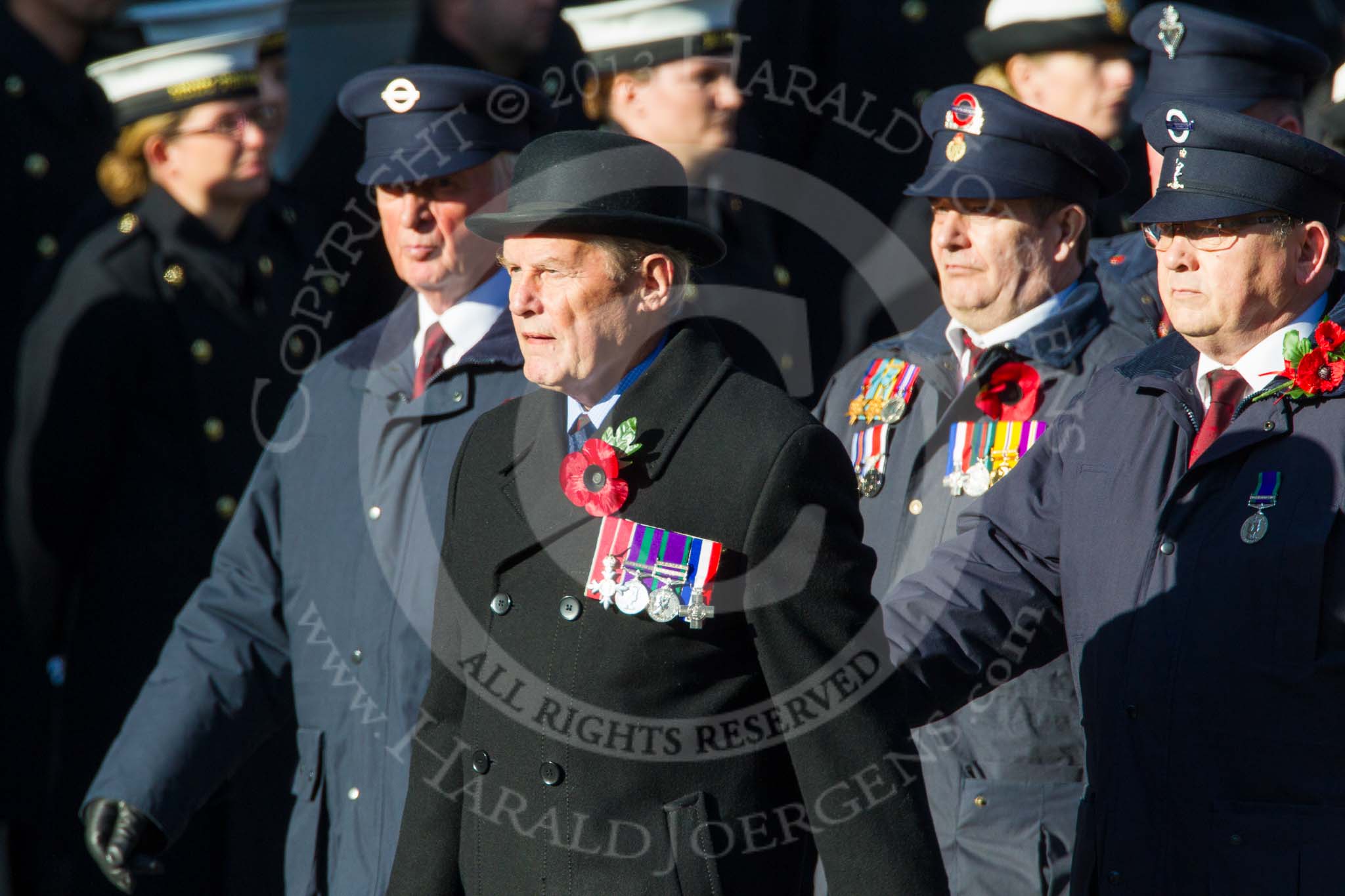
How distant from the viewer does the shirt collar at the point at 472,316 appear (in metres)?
4.11

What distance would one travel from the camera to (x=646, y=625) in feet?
9.47

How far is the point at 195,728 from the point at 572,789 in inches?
53.2

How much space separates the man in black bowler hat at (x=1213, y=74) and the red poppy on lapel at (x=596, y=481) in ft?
6.28

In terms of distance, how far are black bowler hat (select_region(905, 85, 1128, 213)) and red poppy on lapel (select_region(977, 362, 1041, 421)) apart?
391 mm

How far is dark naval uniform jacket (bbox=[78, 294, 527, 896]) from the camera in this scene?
3.87 m

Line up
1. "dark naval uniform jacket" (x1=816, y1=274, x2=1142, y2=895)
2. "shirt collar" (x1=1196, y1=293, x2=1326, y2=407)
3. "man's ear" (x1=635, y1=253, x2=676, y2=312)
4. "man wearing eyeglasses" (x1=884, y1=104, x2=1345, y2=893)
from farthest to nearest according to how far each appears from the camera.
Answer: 1. "dark naval uniform jacket" (x1=816, y1=274, x2=1142, y2=895)
2. "shirt collar" (x1=1196, y1=293, x2=1326, y2=407)
3. "man's ear" (x1=635, y1=253, x2=676, y2=312)
4. "man wearing eyeglasses" (x1=884, y1=104, x2=1345, y2=893)

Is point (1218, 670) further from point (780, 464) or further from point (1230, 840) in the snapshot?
point (780, 464)

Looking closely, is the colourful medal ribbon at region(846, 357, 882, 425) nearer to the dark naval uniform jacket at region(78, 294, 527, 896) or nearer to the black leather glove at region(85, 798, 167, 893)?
the dark naval uniform jacket at region(78, 294, 527, 896)

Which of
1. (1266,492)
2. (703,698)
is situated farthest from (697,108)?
(703,698)

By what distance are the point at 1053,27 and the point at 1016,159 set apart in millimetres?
1187

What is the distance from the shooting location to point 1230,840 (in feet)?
9.73

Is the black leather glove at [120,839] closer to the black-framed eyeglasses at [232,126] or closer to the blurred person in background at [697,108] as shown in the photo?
the blurred person in background at [697,108]

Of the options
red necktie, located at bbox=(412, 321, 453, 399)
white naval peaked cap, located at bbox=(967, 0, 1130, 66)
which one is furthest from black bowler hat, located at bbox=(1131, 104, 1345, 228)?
white naval peaked cap, located at bbox=(967, 0, 1130, 66)

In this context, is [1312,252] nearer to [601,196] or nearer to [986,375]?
[986,375]
